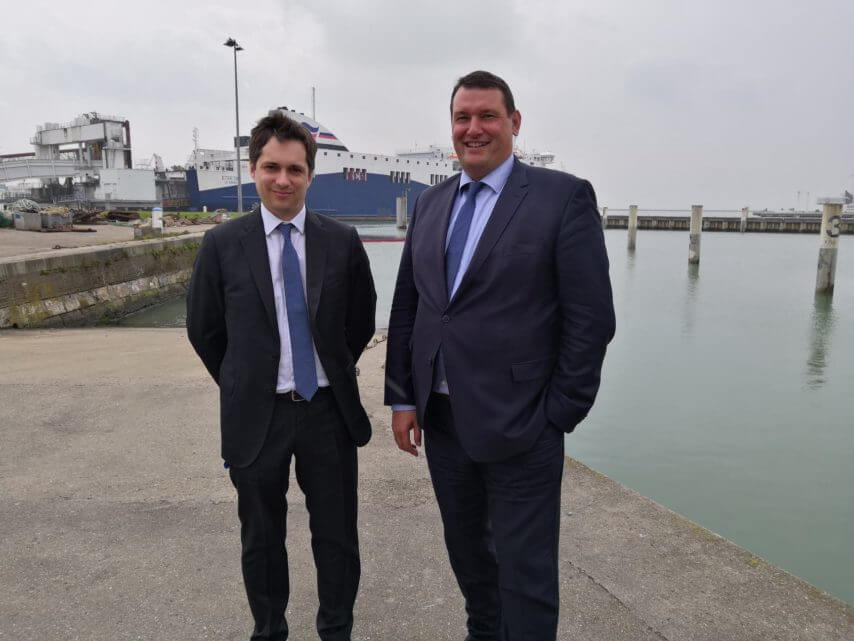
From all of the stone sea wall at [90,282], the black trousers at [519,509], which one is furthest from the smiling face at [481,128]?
the stone sea wall at [90,282]

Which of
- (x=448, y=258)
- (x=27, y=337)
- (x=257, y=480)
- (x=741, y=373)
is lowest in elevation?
(x=741, y=373)

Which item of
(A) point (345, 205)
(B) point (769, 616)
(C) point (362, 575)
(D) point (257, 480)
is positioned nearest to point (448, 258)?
(D) point (257, 480)

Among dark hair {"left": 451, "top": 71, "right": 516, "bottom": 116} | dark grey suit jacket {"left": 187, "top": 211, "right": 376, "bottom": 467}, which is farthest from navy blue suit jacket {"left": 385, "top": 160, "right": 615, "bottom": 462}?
dark grey suit jacket {"left": 187, "top": 211, "right": 376, "bottom": 467}

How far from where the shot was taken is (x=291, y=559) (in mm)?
2314

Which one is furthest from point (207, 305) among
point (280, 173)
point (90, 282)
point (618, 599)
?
point (90, 282)

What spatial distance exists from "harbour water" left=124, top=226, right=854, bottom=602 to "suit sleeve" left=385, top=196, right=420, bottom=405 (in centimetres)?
340

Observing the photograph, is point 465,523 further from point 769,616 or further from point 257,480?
point 769,616

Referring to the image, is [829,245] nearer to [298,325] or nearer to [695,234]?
[695,234]

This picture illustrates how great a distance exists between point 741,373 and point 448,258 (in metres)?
9.33

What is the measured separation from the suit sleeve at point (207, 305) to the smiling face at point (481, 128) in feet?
2.39

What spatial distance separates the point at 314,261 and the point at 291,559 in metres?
1.20

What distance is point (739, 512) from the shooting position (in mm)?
4828

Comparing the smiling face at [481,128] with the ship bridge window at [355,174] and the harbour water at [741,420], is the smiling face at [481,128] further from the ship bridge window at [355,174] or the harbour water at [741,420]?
the ship bridge window at [355,174]

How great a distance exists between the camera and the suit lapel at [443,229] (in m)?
1.66
